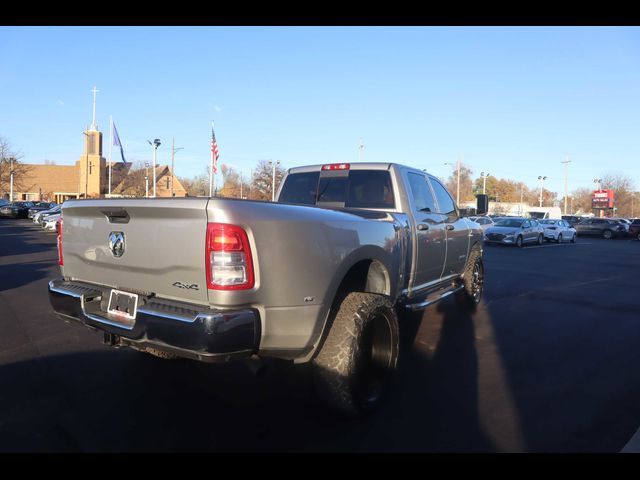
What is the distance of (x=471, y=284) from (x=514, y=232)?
18.4m

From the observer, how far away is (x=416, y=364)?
4.62 metres

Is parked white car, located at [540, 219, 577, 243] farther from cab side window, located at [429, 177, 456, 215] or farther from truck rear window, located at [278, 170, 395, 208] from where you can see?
truck rear window, located at [278, 170, 395, 208]

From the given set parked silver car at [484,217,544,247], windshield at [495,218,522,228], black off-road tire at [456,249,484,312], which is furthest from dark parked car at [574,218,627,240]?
black off-road tire at [456,249,484,312]

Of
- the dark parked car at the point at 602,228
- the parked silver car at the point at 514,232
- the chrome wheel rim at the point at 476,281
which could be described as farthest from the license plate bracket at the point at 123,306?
the dark parked car at the point at 602,228

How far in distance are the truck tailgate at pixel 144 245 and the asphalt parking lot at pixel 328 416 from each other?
0.97 meters

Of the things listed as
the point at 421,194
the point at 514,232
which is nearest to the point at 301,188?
the point at 421,194

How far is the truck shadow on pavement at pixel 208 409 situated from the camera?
3010 mm

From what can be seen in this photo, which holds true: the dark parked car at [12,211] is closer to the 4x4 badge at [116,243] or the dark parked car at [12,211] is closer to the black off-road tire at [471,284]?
the black off-road tire at [471,284]

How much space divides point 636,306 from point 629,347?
318 centimetres

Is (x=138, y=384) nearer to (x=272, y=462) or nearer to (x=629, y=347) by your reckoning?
(x=272, y=462)

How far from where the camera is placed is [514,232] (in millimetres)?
23609

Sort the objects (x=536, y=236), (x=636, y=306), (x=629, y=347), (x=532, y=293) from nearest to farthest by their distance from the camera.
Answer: (x=629, y=347)
(x=636, y=306)
(x=532, y=293)
(x=536, y=236)

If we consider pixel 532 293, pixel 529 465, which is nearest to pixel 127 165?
pixel 532 293

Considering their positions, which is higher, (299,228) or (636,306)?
→ (299,228)
